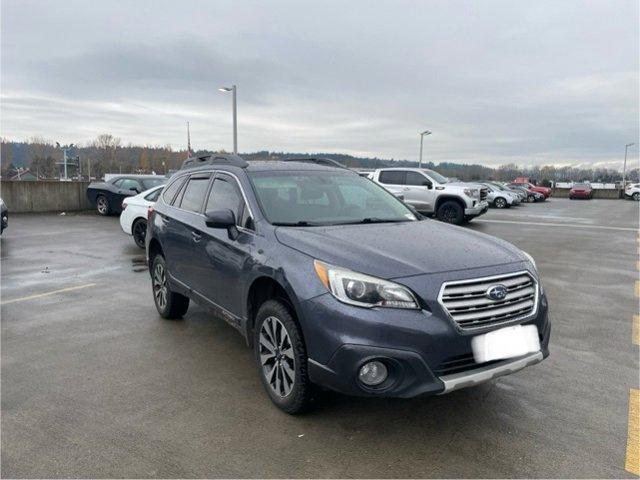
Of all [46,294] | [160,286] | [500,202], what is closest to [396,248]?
[160,286]

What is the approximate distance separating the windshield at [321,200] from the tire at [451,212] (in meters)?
11.8

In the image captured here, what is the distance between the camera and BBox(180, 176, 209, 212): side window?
4891mm

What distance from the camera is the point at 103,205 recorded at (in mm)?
18359

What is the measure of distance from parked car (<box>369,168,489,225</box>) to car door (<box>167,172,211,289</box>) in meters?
11.2

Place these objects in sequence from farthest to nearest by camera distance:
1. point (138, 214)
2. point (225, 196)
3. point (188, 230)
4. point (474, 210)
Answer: point (474, 210)
point (138, 214)
point (188, 230)
point (225, 196)

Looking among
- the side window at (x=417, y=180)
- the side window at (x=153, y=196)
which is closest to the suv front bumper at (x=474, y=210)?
the side window at (x=417, y=180)

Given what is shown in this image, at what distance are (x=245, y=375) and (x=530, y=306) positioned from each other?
228cm

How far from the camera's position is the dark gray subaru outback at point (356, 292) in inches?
112

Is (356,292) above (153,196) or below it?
below

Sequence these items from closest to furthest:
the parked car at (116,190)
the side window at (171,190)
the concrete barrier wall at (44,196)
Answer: the side window at (171,190) → the parked car at (116,190) → the concrete barrier wall at (44,196)

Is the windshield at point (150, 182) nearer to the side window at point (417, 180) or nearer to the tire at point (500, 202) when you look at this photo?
the side window at point (417, 180)

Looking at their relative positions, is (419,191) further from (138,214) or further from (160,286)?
(160,286)

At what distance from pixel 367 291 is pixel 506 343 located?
94 cm

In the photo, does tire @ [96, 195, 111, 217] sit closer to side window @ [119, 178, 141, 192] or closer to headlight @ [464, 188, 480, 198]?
side window @ [119, 178, 141, 192]
